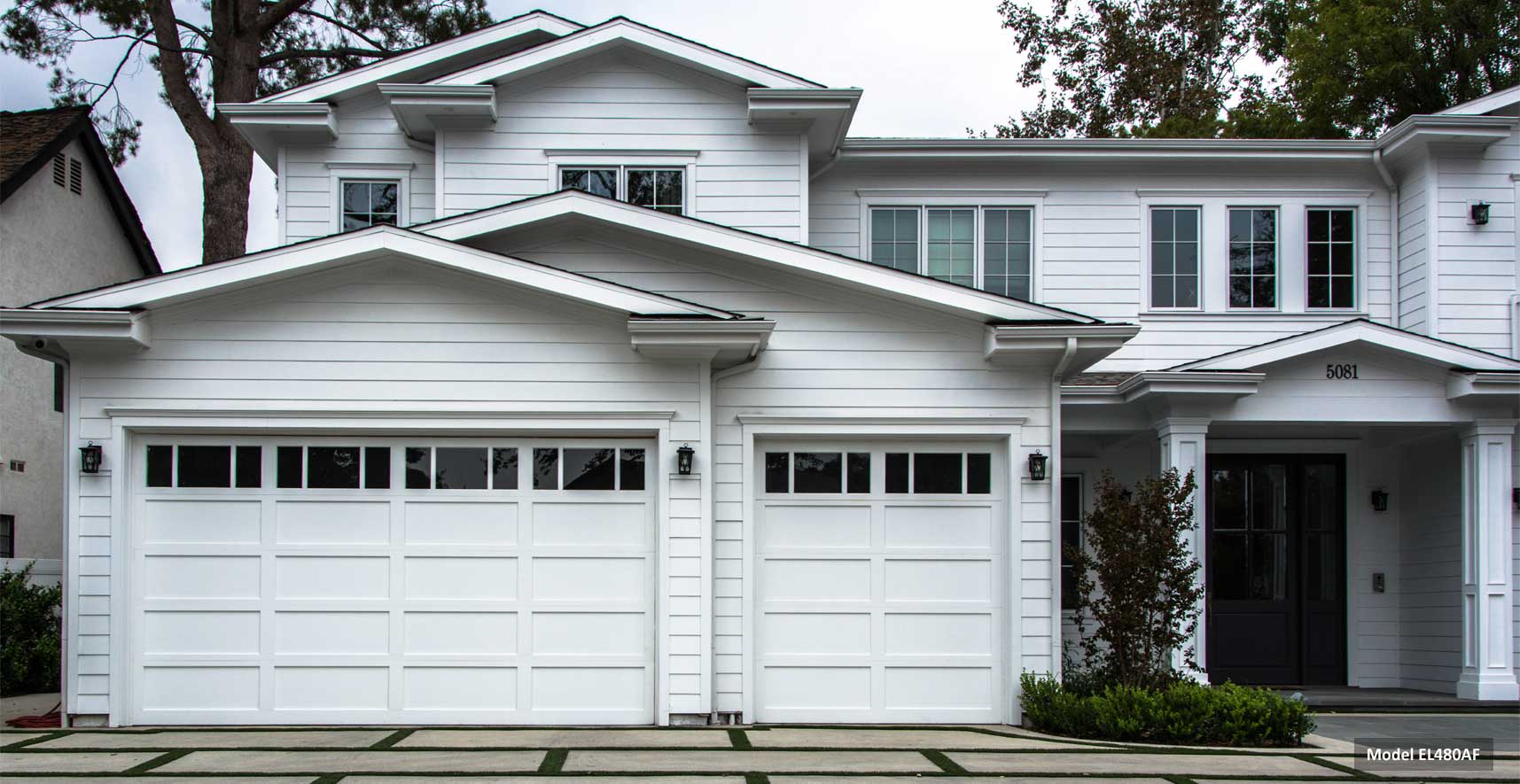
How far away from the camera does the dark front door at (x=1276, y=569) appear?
43.6 feet

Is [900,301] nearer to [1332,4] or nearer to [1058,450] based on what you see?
[1058,450]

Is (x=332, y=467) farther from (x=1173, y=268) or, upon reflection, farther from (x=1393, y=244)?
(x=1393, y=244)

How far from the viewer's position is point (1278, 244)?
13812 mm

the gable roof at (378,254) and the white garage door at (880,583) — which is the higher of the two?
the gable roof at (378,254)

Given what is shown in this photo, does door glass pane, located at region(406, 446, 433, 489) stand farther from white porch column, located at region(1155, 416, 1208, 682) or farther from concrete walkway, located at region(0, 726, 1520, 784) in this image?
white porch column, located at region(1155, 416, 1208, 682)

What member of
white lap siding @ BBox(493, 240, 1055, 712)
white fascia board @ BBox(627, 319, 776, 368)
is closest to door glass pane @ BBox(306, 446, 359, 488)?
white fascia board @ BBox(627, 319, 776, 368)

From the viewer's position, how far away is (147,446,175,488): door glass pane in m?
9.73

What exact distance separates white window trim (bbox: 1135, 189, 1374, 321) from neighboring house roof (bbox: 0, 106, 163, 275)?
47.0 feet

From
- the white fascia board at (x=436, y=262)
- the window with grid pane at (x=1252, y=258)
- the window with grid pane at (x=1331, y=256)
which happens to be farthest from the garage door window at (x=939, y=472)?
the window with grid pane at (x=1331, y=256)

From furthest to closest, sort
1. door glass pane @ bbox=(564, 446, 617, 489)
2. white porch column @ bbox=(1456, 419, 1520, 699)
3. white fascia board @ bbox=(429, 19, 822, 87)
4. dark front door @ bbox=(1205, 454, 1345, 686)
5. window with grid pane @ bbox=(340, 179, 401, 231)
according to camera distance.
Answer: window with grid pane @ bbox=(340, 179, 401, 231)
dark front door @ bbox=(1205, 454, 1345, 686)
white fascia board @ bbox=(429, 19, 822, 87)
white porch column @ bbox=(1456, 419, 1520, 699)
door glass pane @ bbox=(564, 446, 617, 489)

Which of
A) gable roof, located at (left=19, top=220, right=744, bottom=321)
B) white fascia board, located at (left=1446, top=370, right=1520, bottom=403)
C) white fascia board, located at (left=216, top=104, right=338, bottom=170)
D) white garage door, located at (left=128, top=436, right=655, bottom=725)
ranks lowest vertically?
white garage door, located at (left=128, top=436, right=655, bottom=725)

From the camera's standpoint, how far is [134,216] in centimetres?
2095

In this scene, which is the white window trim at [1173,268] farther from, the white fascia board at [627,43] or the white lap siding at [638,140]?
the white fascia board at [627,43]

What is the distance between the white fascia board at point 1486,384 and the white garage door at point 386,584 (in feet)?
24.8
